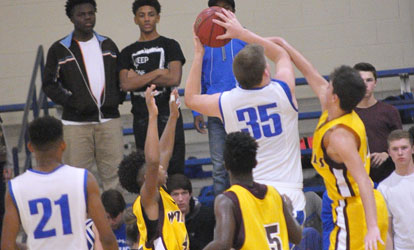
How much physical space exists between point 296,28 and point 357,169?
5.92 m

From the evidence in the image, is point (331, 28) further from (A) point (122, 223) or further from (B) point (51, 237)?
(B) point (51, 237)

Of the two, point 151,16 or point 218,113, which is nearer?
point 218,113

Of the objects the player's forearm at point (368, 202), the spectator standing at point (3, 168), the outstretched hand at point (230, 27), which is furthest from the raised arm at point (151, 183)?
the spectator standing at point (3, 168)

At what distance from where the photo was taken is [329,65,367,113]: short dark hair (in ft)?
17.3

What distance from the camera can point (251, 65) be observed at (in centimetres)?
531

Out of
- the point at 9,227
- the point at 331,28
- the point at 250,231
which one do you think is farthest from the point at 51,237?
the point at 331,28

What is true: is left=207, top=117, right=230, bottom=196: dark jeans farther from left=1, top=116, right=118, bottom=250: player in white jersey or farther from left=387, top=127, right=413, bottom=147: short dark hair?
left=1, top=116, right=118, bottom=250: player in white jersey

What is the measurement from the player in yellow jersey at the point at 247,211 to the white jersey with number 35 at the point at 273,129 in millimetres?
588

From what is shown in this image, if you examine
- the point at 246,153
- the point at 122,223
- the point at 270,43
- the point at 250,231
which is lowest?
the point at 122,223

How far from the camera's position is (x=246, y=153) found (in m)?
4.70

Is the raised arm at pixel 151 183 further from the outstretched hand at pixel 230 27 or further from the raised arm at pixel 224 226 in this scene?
the outstretched hand at pixel 230 27

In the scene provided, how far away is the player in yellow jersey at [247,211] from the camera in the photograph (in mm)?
4574

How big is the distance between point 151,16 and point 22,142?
205cm

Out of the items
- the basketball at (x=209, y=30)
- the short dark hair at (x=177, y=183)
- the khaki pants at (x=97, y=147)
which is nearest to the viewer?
the basketball at (x=209, y=30)
